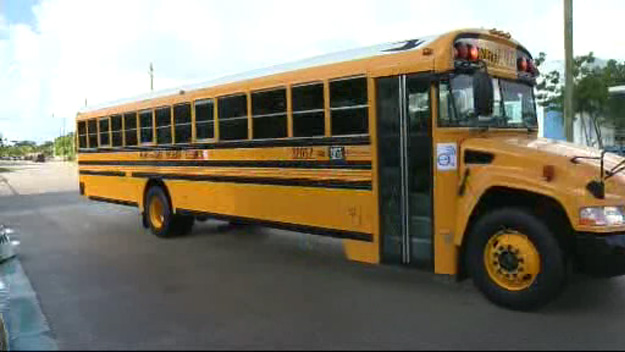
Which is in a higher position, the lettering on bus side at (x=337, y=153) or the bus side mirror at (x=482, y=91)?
the bus side mirror at (x=482, y=91)

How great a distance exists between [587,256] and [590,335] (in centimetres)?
65

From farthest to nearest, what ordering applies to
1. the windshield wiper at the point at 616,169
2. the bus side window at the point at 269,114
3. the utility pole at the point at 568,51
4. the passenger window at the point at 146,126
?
the utility pole at the point at 568,51, the passenger window at the point at 146,126, the bus side window at the point at 269,114, the windshield wiper at the point at 616,169

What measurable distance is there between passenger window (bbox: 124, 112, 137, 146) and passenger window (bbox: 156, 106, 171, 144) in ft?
2.69

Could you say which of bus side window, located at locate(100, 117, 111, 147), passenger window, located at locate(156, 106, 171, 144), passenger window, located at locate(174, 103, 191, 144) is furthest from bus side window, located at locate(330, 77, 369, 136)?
bus side window, located at locate(100, 117, 111, 147)

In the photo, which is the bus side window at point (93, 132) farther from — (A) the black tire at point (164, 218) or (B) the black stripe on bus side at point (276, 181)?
(B) the black stripe on bus side at point (276, 181)

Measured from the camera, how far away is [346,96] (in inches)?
283

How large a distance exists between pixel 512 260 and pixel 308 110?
3.04 m

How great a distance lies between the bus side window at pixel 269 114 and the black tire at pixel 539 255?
2.97m

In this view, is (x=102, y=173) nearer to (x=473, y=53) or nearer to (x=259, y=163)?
(x=259, y=163)

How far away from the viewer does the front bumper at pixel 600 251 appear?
5.34 m

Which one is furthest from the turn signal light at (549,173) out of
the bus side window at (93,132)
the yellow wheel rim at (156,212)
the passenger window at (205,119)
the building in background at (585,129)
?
the building in background at (585,129)

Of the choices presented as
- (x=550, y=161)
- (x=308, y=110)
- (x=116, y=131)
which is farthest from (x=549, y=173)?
(x=116, y=131)

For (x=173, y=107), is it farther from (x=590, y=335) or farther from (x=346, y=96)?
(x=590, y=335)

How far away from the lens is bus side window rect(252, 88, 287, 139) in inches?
316
